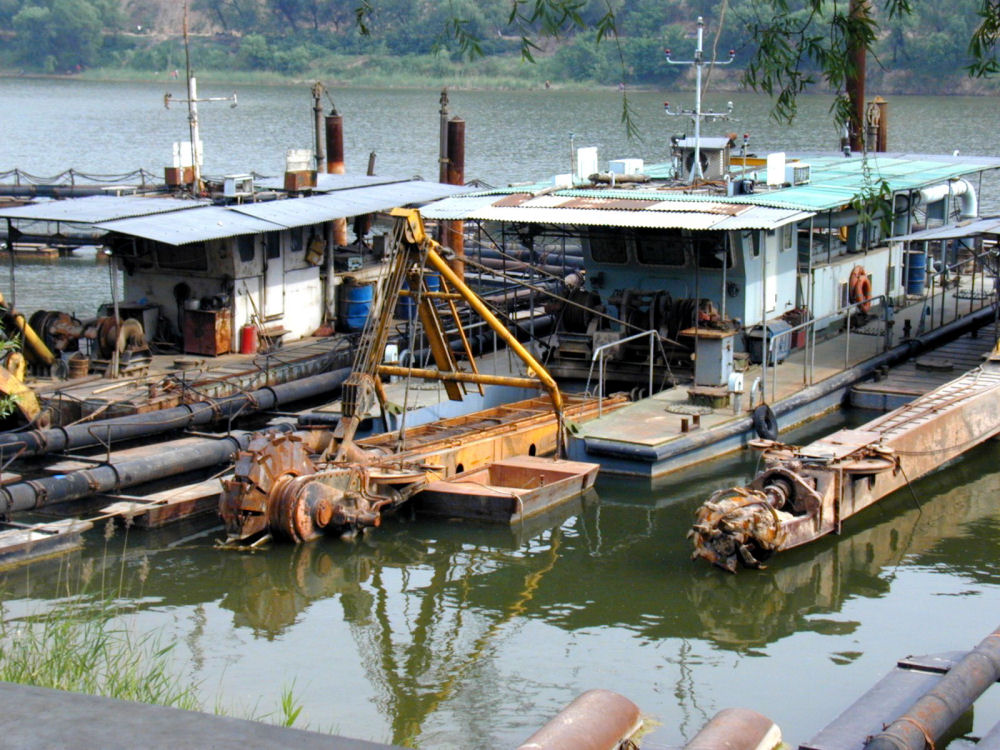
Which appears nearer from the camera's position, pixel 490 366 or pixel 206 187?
pixel 490 366

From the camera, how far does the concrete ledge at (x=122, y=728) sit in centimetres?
485

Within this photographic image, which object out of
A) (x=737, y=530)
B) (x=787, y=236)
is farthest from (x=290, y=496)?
(x=787, y=236)

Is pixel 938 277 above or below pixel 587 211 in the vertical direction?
below

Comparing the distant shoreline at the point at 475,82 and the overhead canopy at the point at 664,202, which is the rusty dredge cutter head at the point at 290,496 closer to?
the overhead canopy at the point at 664,202

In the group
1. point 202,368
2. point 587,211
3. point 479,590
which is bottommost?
point 479,590

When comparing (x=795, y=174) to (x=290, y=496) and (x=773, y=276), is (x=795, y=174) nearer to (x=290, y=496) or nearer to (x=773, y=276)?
(x=773, y=276)

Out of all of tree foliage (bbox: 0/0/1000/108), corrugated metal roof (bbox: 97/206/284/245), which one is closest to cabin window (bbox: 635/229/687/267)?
tree foliage (bbox: 0/0/1000/108)

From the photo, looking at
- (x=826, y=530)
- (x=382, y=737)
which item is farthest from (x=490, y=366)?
(x=382, y=737)

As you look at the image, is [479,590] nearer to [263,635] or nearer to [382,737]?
[263,635]

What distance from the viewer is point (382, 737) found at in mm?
11234

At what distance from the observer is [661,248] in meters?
21.8

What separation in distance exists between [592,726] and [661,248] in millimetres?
13747

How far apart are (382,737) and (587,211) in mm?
11148

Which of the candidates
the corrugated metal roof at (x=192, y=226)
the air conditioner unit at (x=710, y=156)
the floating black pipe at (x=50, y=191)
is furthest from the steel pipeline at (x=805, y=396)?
the floating black pipe at (x=50, y=191)
